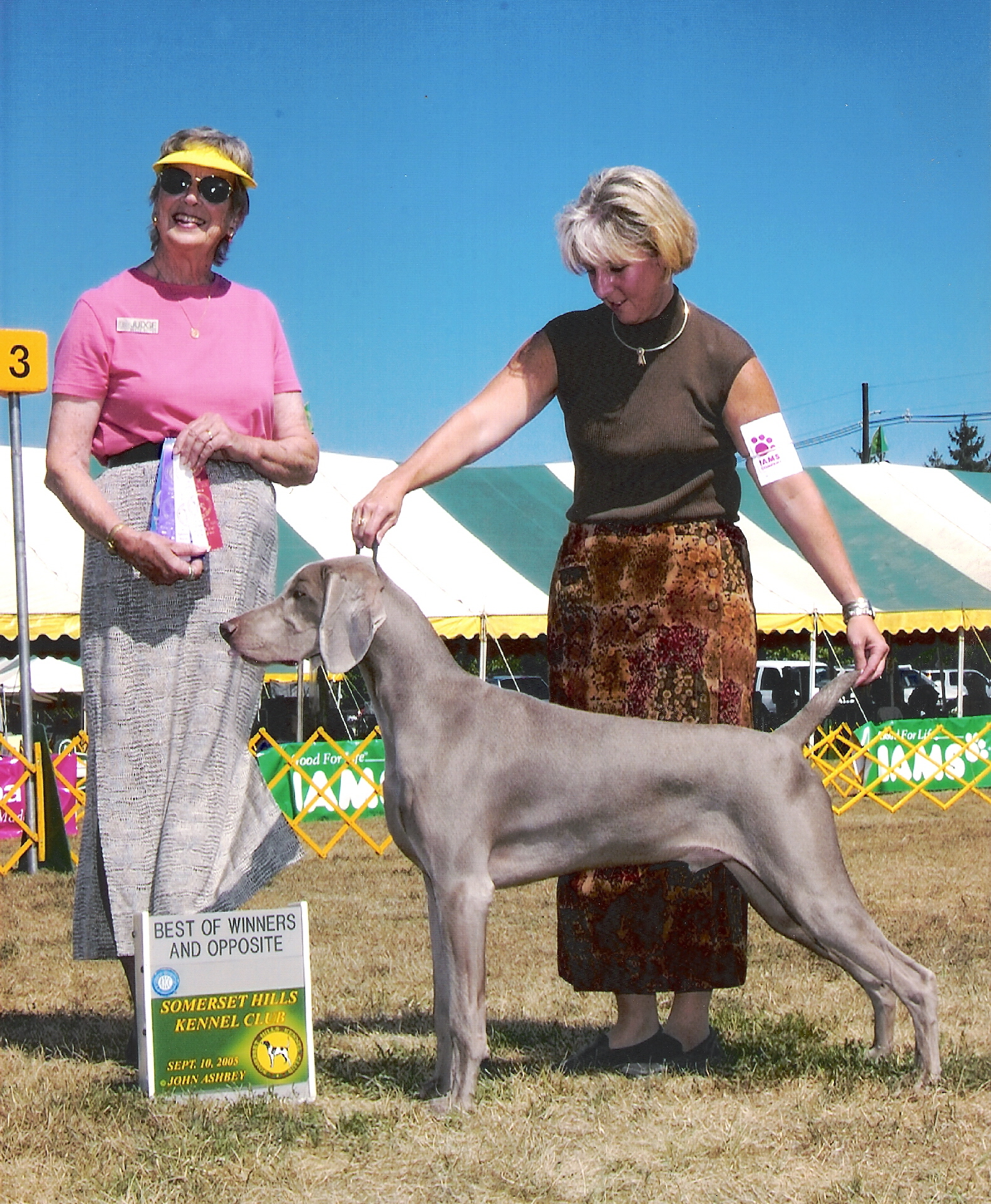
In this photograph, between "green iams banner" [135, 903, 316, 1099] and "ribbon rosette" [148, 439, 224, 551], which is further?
"ribbon rosette" [148, 439, 224, 551]

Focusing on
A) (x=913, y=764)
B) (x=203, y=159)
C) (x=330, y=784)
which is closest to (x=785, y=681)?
(x=913, y=764)

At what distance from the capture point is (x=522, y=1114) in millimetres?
3355

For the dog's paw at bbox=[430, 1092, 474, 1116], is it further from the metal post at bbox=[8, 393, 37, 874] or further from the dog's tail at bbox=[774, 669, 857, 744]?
the metal post at bbox=[8, 393, 37, 874]

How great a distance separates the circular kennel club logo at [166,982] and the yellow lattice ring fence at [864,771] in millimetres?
7099

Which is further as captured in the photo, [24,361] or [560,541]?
[560,541]

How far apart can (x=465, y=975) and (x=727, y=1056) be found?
1.08 m

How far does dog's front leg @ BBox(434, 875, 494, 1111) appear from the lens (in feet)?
10.9

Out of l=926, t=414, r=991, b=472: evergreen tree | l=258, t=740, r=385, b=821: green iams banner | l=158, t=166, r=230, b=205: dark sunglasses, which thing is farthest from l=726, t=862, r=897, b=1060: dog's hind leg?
l=926, t=414, r=991, b=472: evergreen tree

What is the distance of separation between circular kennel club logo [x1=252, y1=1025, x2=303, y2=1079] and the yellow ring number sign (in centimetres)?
617

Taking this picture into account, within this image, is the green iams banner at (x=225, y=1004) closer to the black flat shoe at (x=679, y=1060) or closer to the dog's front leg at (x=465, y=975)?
the dog's front leg at (x=465, y=975)

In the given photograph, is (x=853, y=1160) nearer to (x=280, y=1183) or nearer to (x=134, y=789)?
(x=280, y=1183)

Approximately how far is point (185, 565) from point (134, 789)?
674 mm

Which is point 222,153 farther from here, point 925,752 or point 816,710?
point 925,752

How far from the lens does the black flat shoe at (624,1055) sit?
3.83m
